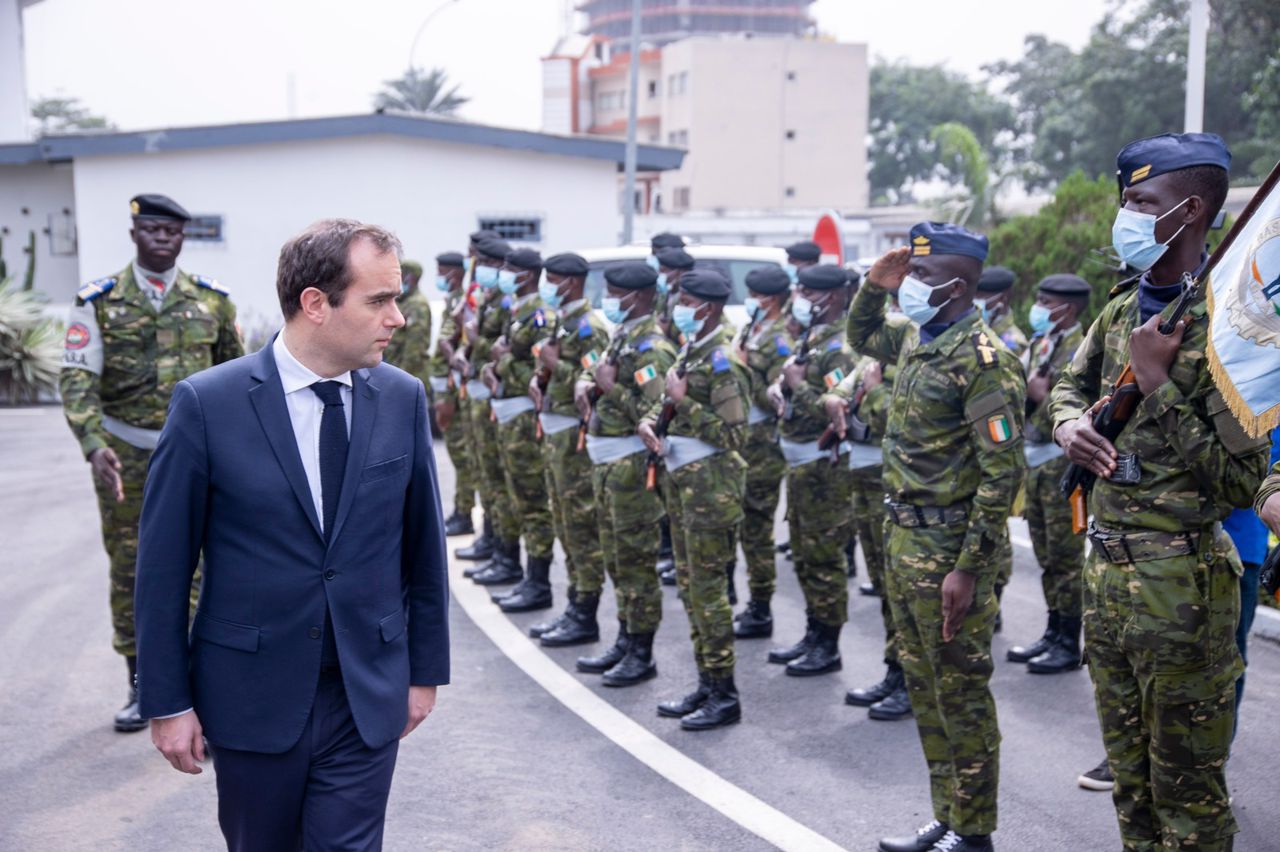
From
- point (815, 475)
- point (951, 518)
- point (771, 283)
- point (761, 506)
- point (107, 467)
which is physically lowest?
point (761, 506)

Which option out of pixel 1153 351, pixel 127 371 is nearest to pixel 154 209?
pixel 127 371

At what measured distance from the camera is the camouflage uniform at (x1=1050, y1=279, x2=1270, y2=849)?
3.66 metres

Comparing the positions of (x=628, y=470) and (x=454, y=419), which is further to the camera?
(x=454, y=419)

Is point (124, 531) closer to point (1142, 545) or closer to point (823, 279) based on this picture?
point (823, 279)

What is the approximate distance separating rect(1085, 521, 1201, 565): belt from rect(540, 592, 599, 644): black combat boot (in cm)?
418

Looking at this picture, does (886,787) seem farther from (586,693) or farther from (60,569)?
(60,569)

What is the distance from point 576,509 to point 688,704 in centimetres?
191

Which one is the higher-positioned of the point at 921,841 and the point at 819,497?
the point at 819,497

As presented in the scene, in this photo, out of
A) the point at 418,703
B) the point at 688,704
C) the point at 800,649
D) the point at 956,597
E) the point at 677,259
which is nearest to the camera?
the point at 418,703

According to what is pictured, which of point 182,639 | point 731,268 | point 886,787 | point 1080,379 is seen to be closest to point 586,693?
point 886,787

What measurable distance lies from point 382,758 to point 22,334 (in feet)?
61.9

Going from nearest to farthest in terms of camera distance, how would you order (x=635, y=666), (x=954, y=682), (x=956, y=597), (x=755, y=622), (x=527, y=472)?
(x=956, y=597) → (x=954, y=682) → (x=635, y=666) → (x=755, y=622) → (x=527, y=472)

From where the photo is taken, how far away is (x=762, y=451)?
8.29 meters

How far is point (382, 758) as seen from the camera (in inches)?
128
